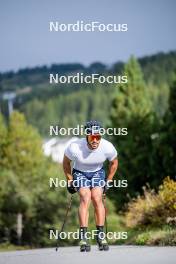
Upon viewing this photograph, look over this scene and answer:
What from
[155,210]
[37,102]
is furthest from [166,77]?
[155,210]

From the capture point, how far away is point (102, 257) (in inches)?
419

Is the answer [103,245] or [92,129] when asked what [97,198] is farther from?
[92,129]

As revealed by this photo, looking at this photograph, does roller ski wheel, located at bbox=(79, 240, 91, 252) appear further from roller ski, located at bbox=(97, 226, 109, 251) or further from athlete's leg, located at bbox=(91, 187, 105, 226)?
athlete's leg, located at bbox=(91, 187, 105, 226)

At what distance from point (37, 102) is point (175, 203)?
5223 inches

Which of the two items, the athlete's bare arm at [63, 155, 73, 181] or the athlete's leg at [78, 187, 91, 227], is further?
the athlete's bare arm at [63, 155, 73, 181]

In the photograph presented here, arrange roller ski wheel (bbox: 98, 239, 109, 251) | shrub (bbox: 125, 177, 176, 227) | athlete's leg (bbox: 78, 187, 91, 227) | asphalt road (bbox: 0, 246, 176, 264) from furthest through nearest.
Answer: shrub (bbox: 125, 177, 176, 227)
roller ski wheel (bbox: 98, 239, 109, 251)
athlete's leg (bbox: 78, 187, 91, 227)
asphalt road (bbox: 0, 246, 176, 264)

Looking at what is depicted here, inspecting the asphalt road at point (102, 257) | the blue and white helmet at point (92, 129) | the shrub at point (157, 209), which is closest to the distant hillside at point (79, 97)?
the shrub at point (157, 209)

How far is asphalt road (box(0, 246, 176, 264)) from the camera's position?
10148 mm

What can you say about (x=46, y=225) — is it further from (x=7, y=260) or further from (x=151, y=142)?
(x=7, y=260)

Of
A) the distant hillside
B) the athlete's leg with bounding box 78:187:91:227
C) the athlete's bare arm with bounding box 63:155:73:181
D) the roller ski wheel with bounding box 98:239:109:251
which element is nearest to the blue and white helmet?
the athlete's bare arm with bounding box 63:155:73:181

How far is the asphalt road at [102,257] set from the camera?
33.3 feet

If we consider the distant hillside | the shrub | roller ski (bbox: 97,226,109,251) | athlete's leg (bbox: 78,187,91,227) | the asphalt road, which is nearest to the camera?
the asphalt road

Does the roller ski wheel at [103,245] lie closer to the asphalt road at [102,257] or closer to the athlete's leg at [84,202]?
the asphalt road at [102,257]

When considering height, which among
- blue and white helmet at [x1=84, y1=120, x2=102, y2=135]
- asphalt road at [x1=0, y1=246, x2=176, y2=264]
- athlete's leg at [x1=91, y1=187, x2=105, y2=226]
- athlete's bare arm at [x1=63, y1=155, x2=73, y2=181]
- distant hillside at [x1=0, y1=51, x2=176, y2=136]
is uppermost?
distant hillside at [x1=0, y1=51, x2=176, y2=136]
